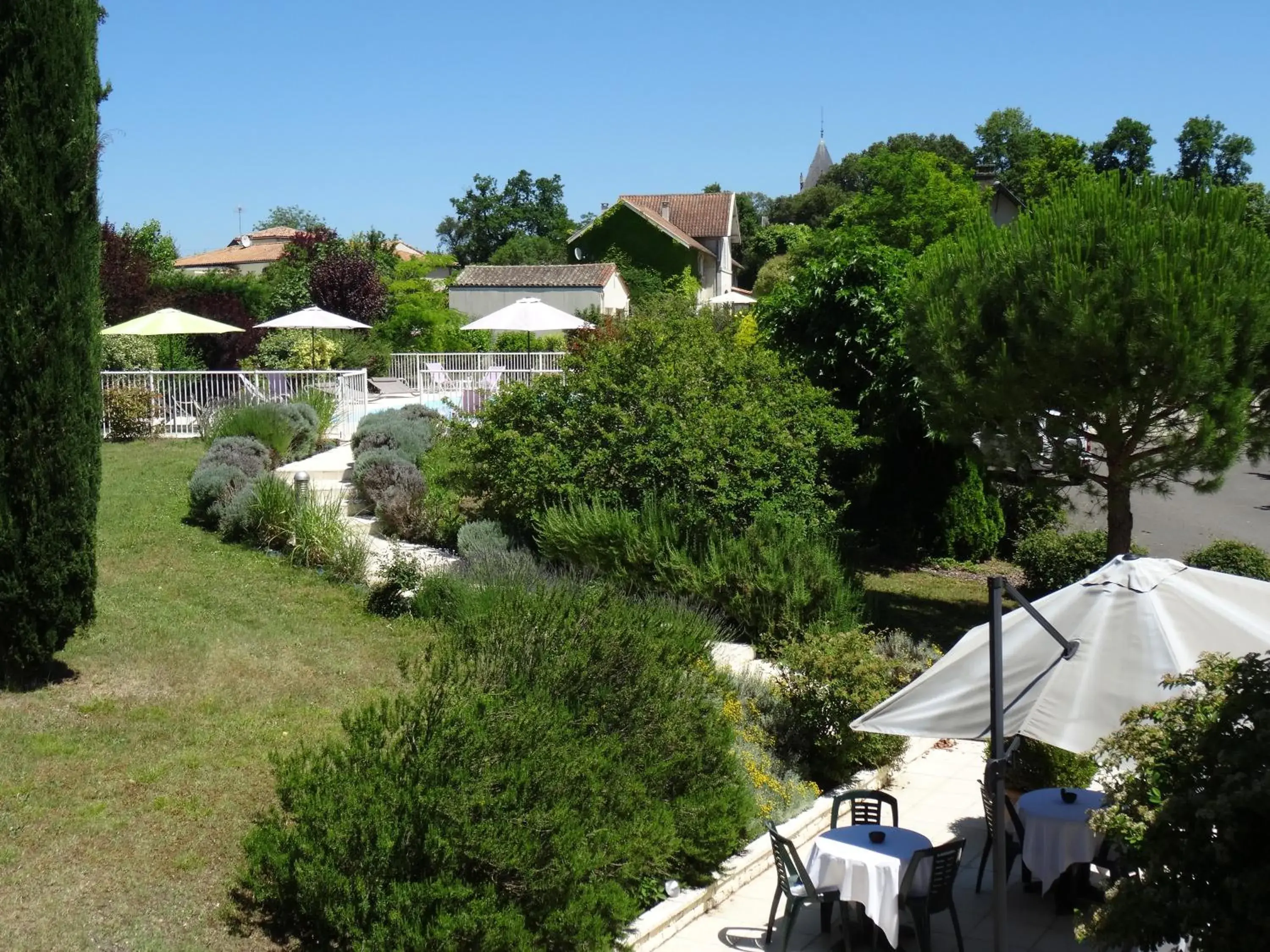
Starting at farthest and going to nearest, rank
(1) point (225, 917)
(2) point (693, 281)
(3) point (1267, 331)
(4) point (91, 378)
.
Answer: (2) point (693, 281) → (3) point (1267, 331) → (4) point (91, 378) → (1) point (225, 917)

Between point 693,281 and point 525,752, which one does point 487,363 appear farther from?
point 525,752

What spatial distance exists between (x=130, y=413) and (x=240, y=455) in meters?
5.77

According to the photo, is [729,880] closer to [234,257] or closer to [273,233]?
[234,257]

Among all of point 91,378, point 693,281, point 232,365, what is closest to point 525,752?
point 91,378

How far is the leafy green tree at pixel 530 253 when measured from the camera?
75.5 meters

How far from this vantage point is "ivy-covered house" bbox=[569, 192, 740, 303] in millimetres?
55781

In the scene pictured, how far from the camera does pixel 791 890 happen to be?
6.20 m

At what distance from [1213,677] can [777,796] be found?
4.30 metres

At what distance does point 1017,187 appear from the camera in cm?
7194

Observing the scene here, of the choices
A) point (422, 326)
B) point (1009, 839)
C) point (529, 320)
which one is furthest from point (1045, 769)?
point (422, 326)

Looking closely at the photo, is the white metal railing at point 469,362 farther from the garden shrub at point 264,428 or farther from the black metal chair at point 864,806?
the black metal chair at point 864,806

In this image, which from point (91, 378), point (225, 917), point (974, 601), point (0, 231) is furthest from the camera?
point (974, 601)

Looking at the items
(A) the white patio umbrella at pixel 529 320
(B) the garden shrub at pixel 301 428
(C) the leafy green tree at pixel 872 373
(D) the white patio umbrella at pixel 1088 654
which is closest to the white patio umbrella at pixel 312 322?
(A) the white patio umbrella at pixel 529 320

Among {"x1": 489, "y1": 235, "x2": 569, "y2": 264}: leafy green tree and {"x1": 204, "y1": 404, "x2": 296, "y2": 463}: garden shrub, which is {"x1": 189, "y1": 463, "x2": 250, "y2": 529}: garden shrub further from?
{"x1": 489, "y1": 235, "x2": 569, "y2": 264}: leafy green tree
